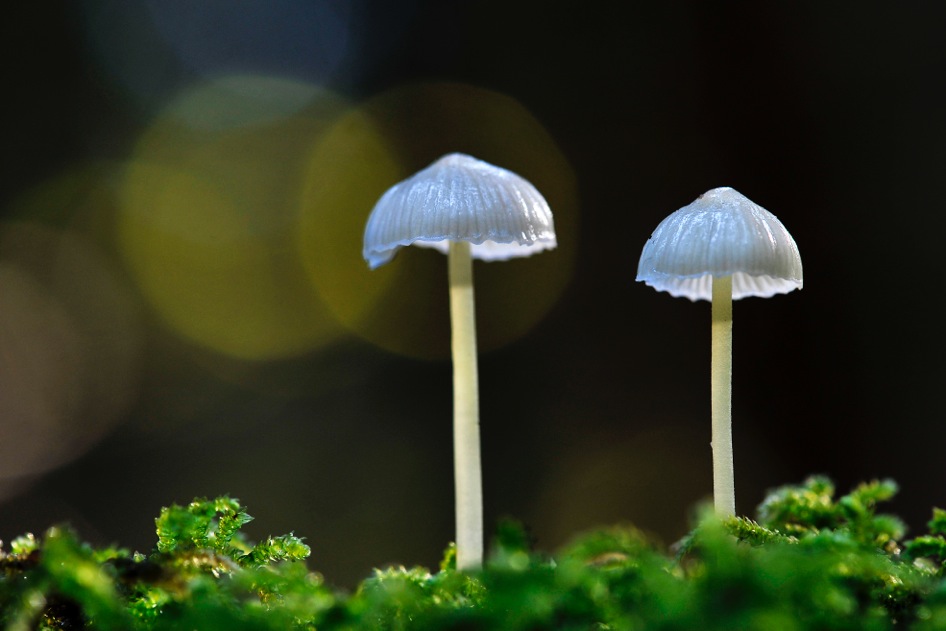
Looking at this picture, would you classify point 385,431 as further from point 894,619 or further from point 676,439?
point 894,619

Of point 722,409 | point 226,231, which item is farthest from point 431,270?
point 722,409

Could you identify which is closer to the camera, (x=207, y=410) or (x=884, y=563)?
(x=884, y=563)

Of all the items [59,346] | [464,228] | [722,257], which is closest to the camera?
[722,257]

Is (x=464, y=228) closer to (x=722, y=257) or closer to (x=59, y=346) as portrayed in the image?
(x=722, y=257)

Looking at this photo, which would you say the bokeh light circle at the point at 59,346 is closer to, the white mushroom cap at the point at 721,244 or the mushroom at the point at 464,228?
the mushroom at the point at 464,228

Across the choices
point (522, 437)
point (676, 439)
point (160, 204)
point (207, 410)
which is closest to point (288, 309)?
point (207, 410)

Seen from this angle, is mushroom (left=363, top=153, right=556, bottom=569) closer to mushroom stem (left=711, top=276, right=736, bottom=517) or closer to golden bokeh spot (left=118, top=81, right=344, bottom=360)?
mushroom stem (left=711, top=276, right=736, bottom=517)
